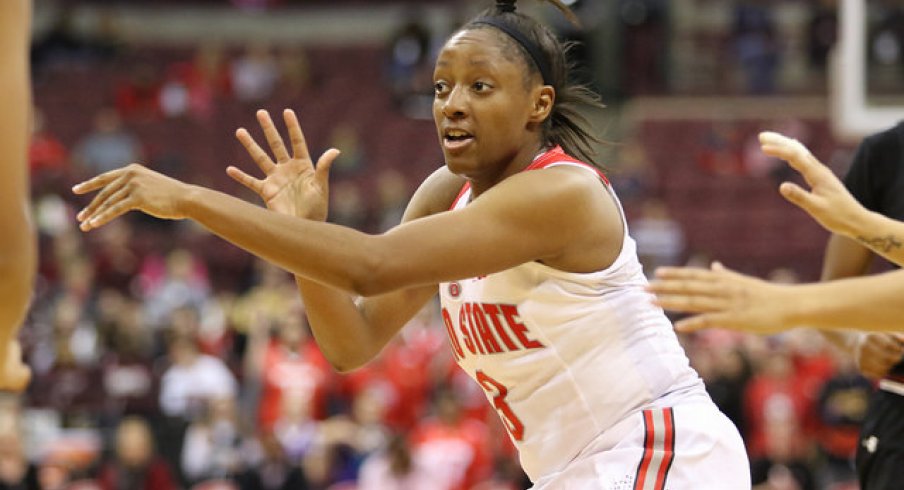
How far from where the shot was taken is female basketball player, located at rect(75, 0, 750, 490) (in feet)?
11.5

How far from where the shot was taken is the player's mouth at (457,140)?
3586 millimetres

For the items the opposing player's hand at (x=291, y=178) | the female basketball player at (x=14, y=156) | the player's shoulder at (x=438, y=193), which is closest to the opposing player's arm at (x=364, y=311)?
the player's shoulder at (x=438, y=193)

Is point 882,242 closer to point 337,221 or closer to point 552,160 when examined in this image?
point 552,160

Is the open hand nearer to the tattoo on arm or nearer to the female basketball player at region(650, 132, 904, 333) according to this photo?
the female basketball player at region(650, 132, 904, 333)

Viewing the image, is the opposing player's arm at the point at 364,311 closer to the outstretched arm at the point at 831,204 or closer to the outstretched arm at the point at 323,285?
the outstretched arm at the point at 323,285

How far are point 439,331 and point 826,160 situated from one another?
7362 mm

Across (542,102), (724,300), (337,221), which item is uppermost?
(542,102)

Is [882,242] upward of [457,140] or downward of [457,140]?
downward

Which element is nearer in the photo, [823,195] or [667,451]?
[823,195]

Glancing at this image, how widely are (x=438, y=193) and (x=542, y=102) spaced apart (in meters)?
0.55

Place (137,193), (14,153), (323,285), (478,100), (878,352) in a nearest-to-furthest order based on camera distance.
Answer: (14,153), (137,193), (478,100), (323,285), (878,352)

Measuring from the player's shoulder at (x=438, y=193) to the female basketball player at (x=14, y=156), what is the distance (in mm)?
2018

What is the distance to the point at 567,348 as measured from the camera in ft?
11.8

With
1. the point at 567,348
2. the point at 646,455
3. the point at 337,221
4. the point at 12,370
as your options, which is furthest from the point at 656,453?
the point at 337,221
